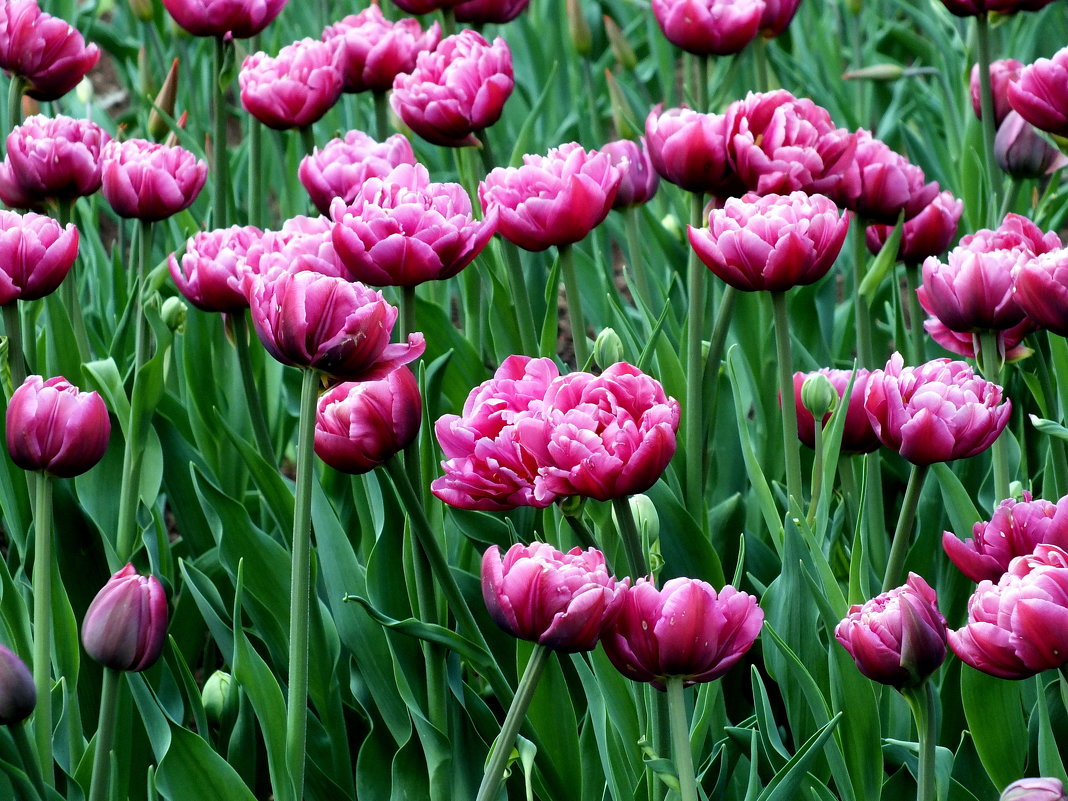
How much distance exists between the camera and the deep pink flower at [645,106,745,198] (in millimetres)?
1238

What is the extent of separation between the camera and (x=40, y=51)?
5.00ft

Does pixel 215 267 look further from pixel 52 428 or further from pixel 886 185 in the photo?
pixel 886 185

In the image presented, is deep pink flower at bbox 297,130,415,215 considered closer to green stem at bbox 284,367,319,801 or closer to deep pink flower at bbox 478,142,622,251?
deep pink flower at bbox 478,142,622,251

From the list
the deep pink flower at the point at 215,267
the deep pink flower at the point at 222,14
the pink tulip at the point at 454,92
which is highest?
the deep pink flower at the point at 222,14

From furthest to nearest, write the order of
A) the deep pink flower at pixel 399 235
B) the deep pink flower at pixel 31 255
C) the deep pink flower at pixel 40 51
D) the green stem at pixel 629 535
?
the deep pink flower at pixel 40 51 < the deep pink flower at pixel 31 255 < the deep pink flower at pixel 399 235 < the green stem at pixel 629 535

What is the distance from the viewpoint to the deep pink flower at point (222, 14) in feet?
5.14

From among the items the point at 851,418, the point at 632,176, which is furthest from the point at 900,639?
the point at 632,176

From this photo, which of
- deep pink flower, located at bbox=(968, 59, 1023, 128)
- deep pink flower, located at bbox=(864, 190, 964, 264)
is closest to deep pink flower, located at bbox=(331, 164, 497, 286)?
deep pink flower, located at bbox=(864, 190, 964, 264)

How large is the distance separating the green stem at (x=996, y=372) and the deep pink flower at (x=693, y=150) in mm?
290

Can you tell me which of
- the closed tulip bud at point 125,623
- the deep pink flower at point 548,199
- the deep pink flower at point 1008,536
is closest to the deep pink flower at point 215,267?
the deep pink flower at point 548,199

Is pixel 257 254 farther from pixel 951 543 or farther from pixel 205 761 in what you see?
pixel 951 543

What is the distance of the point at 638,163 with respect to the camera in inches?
Result: 60.4

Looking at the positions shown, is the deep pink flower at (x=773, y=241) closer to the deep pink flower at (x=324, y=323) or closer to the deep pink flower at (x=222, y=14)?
the deep pink flower at (x=324, y=323)

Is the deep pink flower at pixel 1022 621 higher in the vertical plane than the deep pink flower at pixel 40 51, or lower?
lower
